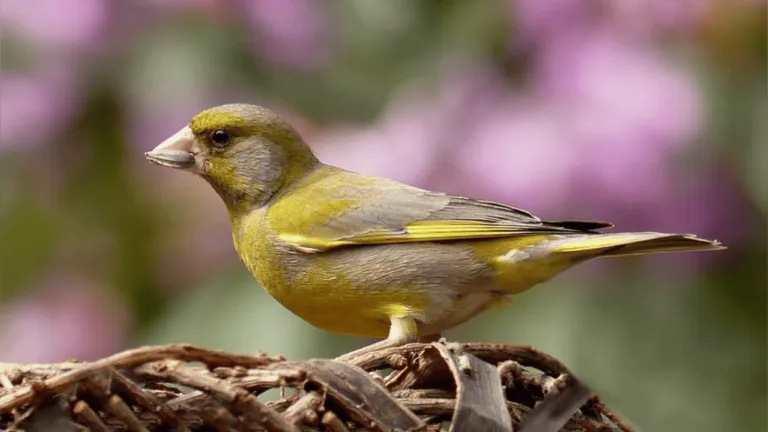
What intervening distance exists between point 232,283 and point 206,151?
819 mm

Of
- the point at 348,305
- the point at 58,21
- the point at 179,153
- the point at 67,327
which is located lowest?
the point at 67,327

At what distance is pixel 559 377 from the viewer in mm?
1177

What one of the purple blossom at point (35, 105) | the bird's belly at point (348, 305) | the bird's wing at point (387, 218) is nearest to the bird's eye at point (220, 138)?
the bird's wing at point (387, 218)

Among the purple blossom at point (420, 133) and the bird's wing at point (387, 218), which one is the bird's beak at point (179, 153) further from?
the purple blossom at point (420, 133)

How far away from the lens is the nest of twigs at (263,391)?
97cm

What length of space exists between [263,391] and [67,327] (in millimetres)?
1711

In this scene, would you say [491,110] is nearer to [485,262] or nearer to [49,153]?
[485,262]

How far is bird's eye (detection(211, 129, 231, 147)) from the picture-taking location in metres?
1.75

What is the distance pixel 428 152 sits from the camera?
7.66 feet

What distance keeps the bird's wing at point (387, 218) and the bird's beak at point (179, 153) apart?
14cm

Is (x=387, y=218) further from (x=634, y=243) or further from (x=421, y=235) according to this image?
(x=634, y=243)

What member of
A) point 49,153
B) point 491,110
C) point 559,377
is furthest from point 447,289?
point 49,153

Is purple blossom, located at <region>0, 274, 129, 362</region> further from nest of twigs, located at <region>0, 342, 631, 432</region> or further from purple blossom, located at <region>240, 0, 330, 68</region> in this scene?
nest of twigs, located at <region>0, 342, 631, 432</region>

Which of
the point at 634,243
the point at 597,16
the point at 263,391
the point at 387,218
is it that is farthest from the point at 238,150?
the point at 597,16
